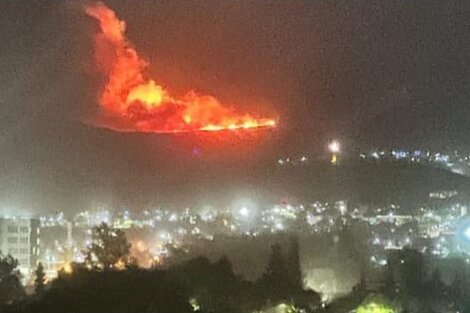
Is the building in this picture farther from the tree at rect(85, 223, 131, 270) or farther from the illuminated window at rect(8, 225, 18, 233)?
the tree at rect(85, 223, 131, 270)

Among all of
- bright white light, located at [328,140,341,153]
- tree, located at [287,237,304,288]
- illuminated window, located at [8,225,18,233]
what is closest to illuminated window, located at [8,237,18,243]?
illuminated window, located at [8,225,18,233]

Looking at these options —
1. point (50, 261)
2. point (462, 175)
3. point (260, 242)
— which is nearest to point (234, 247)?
point (260, 242)

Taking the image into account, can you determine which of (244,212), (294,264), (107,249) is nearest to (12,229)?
(244,212)

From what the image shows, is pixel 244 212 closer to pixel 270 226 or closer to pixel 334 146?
pixel 270 226

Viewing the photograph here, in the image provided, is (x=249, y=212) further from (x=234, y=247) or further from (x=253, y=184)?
(x=234, y=247)

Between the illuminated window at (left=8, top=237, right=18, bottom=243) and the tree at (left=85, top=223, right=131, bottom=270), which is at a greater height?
the illuminated window at (left=8, top=237, right=18, bottom=243)

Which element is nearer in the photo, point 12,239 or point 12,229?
point 12,239
